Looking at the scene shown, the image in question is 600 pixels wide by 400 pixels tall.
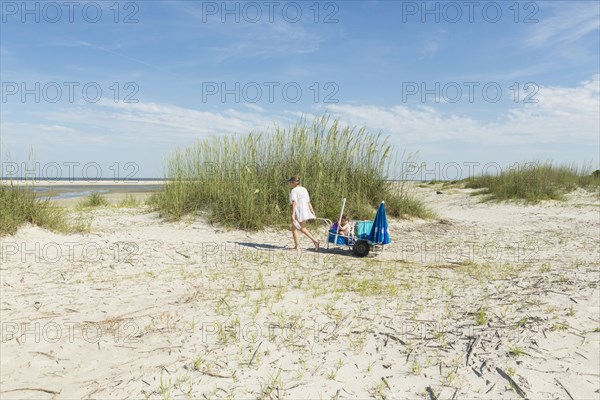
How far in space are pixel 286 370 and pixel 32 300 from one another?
344 cm

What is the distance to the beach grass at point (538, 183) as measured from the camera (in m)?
17.1

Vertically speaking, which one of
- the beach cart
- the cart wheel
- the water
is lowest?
the cart wheel

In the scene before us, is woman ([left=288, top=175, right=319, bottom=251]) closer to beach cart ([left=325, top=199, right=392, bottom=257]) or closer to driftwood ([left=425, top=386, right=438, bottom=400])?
beach cart ([left=325, top=199, right=392, bottom=257])

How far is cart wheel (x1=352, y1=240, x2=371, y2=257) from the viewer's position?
23.6ft

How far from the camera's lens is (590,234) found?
920 cm

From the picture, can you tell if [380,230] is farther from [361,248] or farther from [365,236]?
[361,248]

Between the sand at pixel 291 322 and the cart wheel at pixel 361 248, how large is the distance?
0.55ft

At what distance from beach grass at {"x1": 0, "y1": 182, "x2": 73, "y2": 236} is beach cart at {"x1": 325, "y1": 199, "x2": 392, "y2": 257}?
528 centimetres

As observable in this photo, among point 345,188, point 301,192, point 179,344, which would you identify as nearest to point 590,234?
point 345,188

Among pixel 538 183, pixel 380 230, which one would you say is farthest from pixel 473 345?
pixel 538 183

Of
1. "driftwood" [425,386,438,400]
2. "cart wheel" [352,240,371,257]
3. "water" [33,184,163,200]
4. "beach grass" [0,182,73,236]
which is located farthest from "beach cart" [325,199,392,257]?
"water" [33,184,163,200]

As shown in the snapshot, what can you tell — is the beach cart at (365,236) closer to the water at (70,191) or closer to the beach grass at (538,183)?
the beach grass at (538,183)

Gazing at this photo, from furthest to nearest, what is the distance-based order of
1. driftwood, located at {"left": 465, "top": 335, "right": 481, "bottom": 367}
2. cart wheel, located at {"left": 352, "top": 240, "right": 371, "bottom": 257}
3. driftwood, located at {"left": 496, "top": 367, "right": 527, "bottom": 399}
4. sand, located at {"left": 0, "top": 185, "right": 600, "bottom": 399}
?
cart wheel, located at {"left": 352, "top": 240, "right": 371, "bottom": 257}, driftwood, located at {"left": 465, "top": 335, "right": 481, "bottom": 367}, sand, located at {"left": 0, "top": 185, "right": 600, "bottom": 399}, driftwood, located at {"left": 496, "top": 367, "right": 527, "bottom": 399}

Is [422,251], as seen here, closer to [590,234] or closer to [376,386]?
[590,234]
